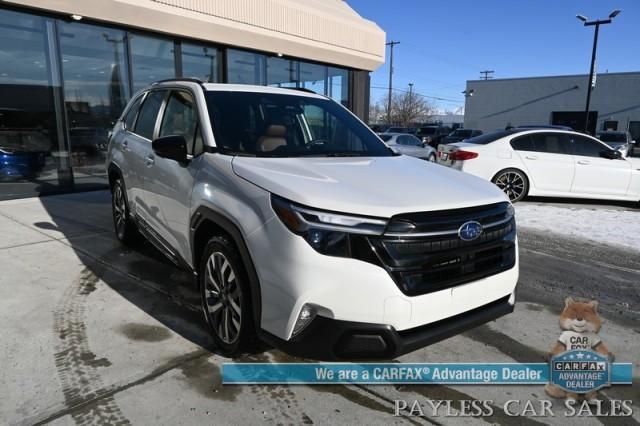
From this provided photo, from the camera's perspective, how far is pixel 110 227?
21.1 ft

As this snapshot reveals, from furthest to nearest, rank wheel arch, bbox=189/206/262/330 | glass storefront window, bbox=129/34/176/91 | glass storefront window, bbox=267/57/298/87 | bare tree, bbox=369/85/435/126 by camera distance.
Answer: bare tree, bbox=369/85/435/126, glass storefront window, bbox=267/57/298/87, glass storefront window, bbox=129/34/176/91, wheel arch, bbox=189/206/262/330

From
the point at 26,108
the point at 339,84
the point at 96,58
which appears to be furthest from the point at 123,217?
the point at 339,84

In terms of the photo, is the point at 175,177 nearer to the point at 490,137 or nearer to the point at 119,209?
the point at 119,209

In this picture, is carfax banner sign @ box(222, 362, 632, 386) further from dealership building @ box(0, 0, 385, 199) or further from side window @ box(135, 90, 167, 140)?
dealership building @ box(0, 0, 385, 199)

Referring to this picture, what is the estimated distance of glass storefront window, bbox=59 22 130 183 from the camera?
9445mm

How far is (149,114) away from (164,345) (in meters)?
2.30

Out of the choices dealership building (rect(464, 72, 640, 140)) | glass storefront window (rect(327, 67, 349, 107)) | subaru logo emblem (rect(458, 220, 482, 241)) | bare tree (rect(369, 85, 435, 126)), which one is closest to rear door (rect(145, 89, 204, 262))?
subaru logo emblem (rect(458, 220, 482, 241))

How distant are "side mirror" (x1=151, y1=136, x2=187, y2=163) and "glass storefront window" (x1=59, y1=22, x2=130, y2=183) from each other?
783cm

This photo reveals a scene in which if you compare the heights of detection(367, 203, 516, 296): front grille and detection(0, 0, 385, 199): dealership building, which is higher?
detection(0, 0, 385, 199): dealership building

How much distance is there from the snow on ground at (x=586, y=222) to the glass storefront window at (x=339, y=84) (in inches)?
340

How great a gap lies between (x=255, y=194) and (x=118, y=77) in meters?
9.42

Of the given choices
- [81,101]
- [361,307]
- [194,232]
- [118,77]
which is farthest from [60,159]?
[361,307]

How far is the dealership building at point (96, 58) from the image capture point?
8.75 meters

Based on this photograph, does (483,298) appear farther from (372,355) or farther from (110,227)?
(110,227)
